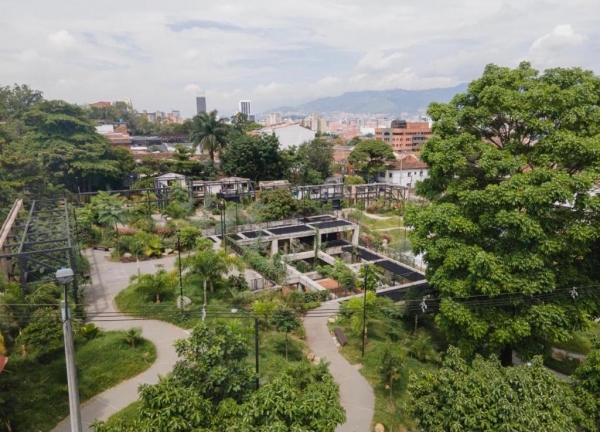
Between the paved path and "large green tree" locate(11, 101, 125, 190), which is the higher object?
"large green tree" locate(11, 101, 125, 190)

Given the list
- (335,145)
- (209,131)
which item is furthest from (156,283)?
(335,145)

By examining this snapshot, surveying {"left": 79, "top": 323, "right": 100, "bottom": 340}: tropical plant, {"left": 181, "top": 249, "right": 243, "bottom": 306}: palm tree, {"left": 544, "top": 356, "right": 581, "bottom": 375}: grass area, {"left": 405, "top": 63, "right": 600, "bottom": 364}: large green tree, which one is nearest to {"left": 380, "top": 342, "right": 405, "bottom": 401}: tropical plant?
{"left": 405, "top": 63, "right": 600, "bottom": 364}: large green tree

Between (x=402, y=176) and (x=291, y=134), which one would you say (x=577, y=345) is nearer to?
(x=402, y=176)

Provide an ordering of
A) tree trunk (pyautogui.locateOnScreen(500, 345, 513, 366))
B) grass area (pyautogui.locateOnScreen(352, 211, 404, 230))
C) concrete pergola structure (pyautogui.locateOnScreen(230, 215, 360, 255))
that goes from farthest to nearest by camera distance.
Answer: grass area (pyautogui.locateOnScreen(352, 211, 404, 230)), concrete pergola structure (pyautogui.locateOnScreen(230, 215, 360, 255)), tree trunk (pyautogui.locateOnScreen(500, 345, 513, 366))

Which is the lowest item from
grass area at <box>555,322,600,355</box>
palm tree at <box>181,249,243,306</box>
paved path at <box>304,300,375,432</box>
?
grass area at <box>555,322,600,355</box>

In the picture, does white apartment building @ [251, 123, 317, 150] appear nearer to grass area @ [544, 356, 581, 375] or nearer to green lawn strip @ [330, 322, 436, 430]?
green lawn strip @ [330, 322, 436, 430]

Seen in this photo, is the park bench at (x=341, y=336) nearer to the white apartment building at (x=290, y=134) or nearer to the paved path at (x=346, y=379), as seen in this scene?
the paved path at (x=346, y=379)
